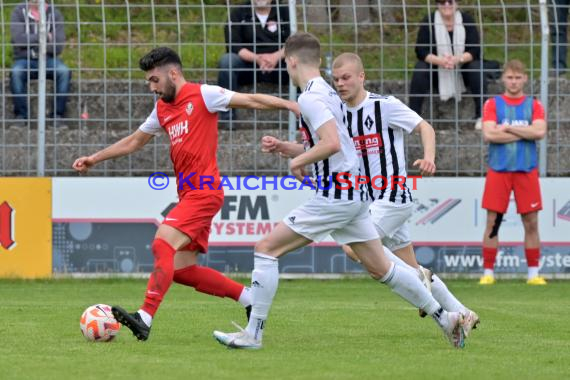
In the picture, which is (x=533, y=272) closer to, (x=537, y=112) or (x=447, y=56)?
(x=537, y=112)

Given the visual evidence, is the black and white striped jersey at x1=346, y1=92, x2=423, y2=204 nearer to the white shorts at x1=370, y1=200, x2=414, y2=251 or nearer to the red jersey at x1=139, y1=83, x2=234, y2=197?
the white shorts at x1=370, y1=200, x2=414, y2=251

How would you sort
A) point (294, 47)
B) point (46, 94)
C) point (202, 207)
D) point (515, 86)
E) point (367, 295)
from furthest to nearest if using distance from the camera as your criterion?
point (46, 94) → point (515, 86) → point (367, 295) → point (202, 207) → point (294, 47)

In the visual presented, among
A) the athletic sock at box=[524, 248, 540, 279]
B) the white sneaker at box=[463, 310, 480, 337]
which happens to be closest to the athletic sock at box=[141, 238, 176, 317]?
the white sneaker at box=[463, 310, 480, 337]

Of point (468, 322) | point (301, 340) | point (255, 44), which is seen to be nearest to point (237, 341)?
point (301, 340)

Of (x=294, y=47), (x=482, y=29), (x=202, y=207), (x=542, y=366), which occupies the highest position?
(x=482, y=29)

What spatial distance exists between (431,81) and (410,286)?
23.5ft

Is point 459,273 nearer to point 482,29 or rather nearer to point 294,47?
point 482,29

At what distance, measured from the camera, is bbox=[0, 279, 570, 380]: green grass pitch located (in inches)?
275

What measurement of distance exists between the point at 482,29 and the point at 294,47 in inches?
290

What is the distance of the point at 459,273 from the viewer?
14.9 m

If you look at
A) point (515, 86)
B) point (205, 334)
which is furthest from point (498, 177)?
point (205, 334)

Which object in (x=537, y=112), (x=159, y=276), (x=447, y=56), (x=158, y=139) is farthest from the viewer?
(x=158, y=139)

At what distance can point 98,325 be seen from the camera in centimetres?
843

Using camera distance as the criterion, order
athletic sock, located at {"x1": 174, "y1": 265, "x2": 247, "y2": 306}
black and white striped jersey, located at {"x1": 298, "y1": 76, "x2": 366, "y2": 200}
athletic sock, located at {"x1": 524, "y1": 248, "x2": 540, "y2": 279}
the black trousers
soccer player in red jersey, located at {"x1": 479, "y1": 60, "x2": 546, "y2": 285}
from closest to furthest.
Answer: black and white striped jersey, located at {"x1": 298, "y1": 76, "x2": 366, "y2": 200} < athletic sock, located at {"x1": 174, "y1": 265, "x2": 247, "y2": 306} < soccer player in red jersey, located at {"x1": 479, "y1": 60, "x2": 546, "y2": 285} < athletic sock, located at {"x1": 524, "y1": 248, "x2": 540, "y2": 279} < the black trousers
